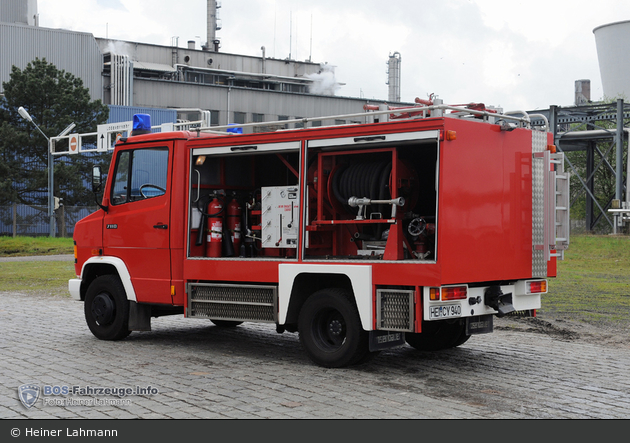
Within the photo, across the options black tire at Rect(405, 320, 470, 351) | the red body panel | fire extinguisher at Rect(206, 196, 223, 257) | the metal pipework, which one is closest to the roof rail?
the red body panel

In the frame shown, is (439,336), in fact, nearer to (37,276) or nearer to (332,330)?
(332,330)

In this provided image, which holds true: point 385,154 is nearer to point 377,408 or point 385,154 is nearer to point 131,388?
point 377,408

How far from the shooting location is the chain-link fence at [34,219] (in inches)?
1695

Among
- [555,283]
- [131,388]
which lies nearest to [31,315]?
[131,388]

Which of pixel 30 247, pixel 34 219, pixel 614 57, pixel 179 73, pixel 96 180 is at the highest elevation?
pixel 179 73

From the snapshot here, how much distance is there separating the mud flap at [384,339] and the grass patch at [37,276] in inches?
424

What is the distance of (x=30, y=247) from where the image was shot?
3609 cm

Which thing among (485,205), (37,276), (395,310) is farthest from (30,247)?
(485,205)

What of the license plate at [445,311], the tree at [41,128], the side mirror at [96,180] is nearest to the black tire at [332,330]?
the license plate at [445,311]

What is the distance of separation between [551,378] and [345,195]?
293cm

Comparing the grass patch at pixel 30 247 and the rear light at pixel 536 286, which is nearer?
the rear light at pixel 536 286

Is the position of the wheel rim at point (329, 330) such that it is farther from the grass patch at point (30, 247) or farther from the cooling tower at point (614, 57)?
the cooling tower at point (614, 57)

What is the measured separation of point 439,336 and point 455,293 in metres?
1.88

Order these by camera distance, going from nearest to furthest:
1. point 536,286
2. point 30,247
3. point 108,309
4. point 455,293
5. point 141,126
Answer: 1. point 455,293
2. point 536,286
3. point 108,309
4. point 141,126
5. point 30,247
